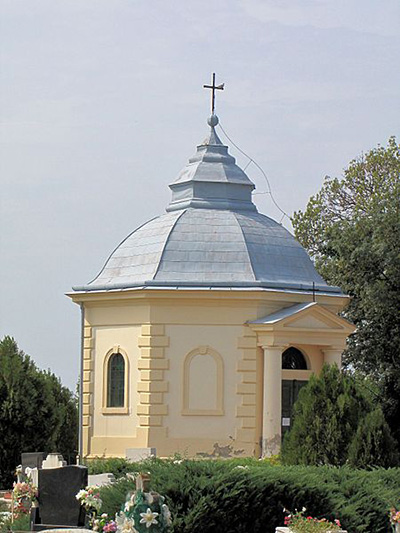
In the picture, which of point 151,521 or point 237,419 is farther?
point 237,419

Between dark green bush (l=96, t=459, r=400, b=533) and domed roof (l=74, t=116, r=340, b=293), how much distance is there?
1320 centimetres

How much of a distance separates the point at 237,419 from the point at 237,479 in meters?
13.9

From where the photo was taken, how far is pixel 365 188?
44750mm

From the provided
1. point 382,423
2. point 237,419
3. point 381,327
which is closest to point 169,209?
point 237,419

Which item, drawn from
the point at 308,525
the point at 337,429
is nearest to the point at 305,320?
the point at 337,429

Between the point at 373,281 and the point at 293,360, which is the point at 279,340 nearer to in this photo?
the point at 293,360

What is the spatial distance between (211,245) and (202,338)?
253cm

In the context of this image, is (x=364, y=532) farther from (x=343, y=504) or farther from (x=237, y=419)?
(x=237, y=419)

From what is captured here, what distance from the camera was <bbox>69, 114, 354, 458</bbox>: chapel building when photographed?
3047cm

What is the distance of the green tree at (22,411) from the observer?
2980cm

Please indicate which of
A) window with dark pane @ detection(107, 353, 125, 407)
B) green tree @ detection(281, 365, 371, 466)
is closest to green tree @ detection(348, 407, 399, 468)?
green tree @ detection(281, 365, 371, 466)

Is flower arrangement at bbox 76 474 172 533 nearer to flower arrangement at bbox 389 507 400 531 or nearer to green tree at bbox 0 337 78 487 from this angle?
flower arrangement at bbox 389 507 400 531

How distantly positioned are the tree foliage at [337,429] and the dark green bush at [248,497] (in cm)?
527

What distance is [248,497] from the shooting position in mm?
16609
